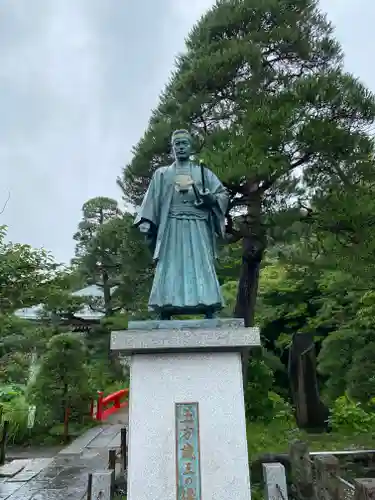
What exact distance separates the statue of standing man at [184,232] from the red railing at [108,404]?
975cm

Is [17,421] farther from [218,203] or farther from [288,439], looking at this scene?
[218,203]

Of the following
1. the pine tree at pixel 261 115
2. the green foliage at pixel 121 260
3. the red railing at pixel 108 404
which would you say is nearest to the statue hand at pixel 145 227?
the pine tree at pixel 261 115

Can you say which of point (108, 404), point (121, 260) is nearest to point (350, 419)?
point (121, 260)

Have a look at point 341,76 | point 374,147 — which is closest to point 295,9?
point 341,76

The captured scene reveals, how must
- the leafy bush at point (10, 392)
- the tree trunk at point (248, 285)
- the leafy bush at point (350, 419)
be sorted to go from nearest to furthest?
the tree trunk at point (248, 285)
the leafy bush at point (350, 419)
the leafy bush at point (10, 392)

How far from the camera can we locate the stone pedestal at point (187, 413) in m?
3.42

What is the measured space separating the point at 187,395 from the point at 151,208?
5.92ft

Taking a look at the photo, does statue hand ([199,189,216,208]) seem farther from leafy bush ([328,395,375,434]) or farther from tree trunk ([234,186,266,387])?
leafy bush ([328,395,375,434])

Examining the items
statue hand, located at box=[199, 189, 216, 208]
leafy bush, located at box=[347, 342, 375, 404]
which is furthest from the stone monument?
leafy bush, located at box=[347, 342, 375, 404]

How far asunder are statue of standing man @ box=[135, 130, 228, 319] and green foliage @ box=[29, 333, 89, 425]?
731 centimetres

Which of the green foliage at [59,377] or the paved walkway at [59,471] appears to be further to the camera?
the green foliage at [59,377]

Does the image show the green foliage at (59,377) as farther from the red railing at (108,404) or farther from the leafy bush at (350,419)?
the leafy bush at (350,419)

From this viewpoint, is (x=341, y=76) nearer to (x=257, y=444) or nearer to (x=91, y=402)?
(x=257, y=444)

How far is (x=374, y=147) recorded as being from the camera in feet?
26.0
